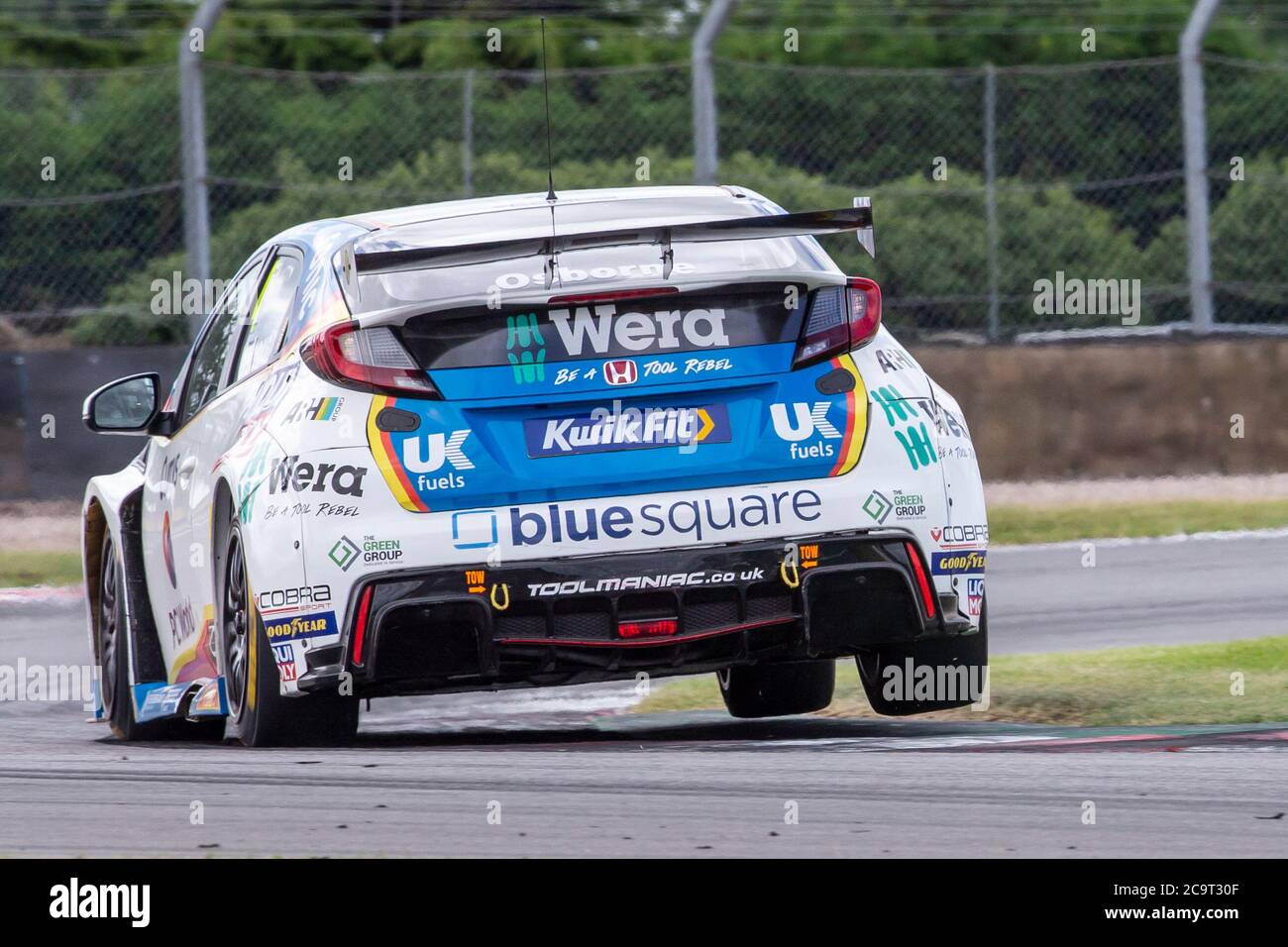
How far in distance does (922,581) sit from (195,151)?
376 inches

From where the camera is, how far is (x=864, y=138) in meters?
15.7

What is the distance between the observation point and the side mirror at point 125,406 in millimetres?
7449

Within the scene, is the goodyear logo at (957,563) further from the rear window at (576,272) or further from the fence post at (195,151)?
the fence post at (195,151)

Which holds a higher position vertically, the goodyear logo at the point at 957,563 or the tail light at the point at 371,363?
the tail light at the point at 371,363

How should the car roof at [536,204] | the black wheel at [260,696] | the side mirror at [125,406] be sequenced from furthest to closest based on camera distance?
the side mirror at [125,406]
the car roof at [536,204]
the black wheel at [260,696]

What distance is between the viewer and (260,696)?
614 cm

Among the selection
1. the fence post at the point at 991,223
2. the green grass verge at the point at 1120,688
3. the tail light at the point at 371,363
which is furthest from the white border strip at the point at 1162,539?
the tail light at the point at 371,363

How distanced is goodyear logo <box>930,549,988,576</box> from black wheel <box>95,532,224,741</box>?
2.66 m

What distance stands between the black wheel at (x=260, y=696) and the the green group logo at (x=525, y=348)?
0.87 m

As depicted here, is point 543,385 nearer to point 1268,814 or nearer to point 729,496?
point 729,496

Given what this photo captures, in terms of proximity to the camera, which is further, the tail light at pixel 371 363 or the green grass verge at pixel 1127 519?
the green grass verge at pixel 1127 519

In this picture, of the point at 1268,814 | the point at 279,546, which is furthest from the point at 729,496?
the point at 1268,814

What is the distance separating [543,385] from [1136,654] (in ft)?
11.5
